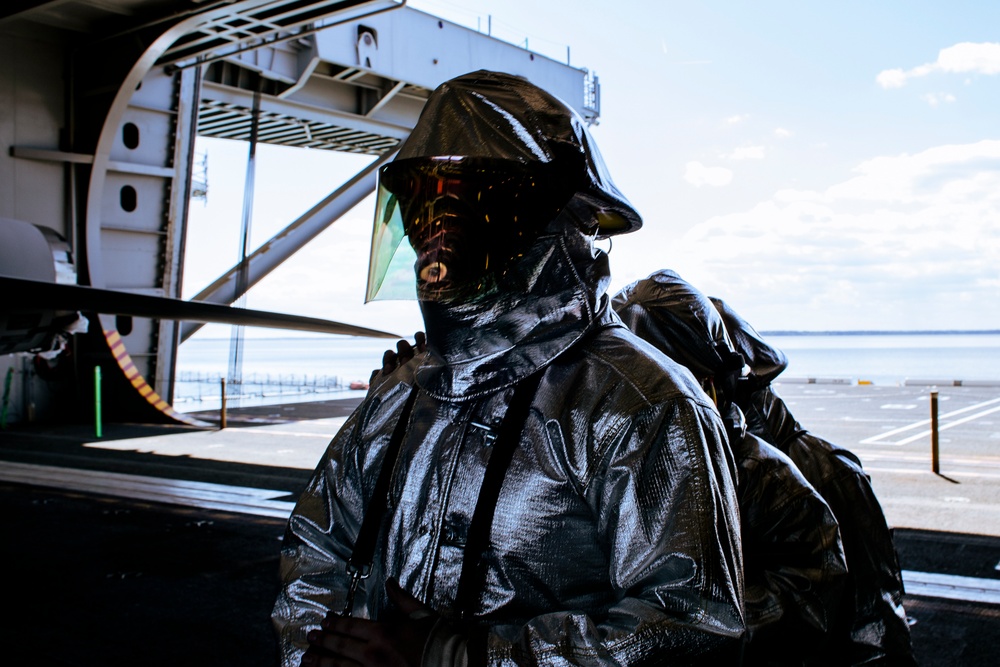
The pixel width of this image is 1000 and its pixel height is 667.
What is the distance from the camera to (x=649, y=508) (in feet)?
4.22

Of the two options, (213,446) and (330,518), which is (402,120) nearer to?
(213,446)

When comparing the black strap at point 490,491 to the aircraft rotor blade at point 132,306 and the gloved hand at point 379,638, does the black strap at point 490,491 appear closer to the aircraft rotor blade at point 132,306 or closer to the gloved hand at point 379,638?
the gloved hand at point 379,638

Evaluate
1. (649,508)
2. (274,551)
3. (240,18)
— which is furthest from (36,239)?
(240,18)

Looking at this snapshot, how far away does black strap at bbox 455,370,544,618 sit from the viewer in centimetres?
138

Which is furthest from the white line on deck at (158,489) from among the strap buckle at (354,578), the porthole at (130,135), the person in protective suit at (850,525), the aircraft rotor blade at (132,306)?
the porthole at (130,135)

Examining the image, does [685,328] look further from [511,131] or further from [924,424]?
[924,424]

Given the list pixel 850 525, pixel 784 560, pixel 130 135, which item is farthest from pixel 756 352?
pixel 130 135

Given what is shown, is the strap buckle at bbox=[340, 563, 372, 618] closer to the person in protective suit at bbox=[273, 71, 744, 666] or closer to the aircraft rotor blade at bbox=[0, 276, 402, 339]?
the person in protective suit at bbox=[273, 71, 744, 666]

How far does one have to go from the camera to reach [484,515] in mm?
1377

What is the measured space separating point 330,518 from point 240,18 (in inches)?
527

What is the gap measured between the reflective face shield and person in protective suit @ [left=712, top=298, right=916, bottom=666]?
5.61ft

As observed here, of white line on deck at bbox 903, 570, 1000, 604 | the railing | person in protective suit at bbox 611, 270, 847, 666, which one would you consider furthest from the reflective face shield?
the railing

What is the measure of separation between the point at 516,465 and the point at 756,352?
2224mm

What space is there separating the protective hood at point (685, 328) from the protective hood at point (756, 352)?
44 cm
